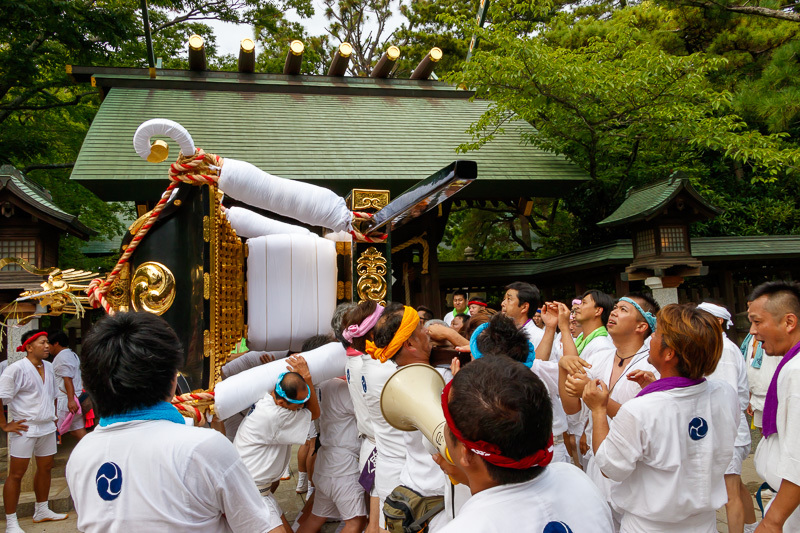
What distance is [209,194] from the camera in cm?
362

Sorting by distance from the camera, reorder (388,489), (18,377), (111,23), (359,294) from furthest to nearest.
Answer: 1. (111,23)
2. (18,377)
3. (359,294)
4. (388,489)

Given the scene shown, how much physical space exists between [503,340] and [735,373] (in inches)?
84.9

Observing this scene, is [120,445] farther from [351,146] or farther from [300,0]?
[300,0]

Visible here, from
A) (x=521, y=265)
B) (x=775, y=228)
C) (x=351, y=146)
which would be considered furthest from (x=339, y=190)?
(x=775, y=228)

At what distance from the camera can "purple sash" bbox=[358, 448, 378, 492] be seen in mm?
3841

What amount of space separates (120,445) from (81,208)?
37.9 ft

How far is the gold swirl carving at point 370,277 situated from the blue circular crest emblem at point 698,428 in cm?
252

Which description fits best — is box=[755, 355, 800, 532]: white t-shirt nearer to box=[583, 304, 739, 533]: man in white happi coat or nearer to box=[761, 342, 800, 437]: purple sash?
box=[761, 342, 800, 437]: purple sash

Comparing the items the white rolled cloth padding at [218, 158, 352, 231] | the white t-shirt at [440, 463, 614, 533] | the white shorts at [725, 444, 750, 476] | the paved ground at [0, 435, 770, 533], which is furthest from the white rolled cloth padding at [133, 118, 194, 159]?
the white shorts at [725, 444, 750, 476]

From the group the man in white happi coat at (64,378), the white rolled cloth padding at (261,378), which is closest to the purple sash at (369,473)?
the white rolled cloth padding at (261,378)

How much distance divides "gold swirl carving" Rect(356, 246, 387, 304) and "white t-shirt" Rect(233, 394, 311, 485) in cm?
111

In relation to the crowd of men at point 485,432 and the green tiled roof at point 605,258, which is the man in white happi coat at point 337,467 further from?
the green tiled roof at point 605,258

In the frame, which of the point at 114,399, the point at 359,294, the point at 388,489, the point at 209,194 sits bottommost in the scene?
the point at 388,489

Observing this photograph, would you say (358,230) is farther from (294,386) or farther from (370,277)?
(294,386)
